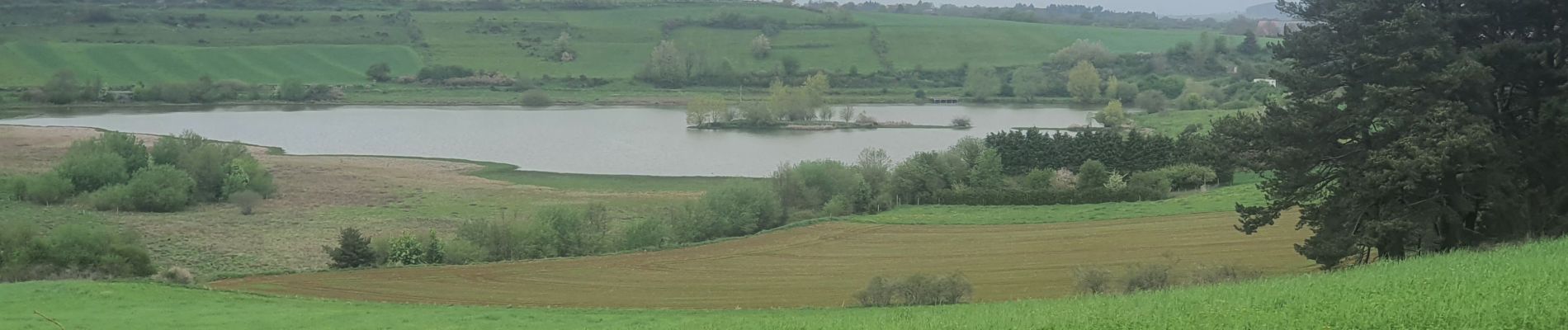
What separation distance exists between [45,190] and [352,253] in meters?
25.6

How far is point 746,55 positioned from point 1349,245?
444 ft

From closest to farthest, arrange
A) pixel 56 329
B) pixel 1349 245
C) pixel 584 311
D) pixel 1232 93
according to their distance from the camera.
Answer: pixel 56 329, pixel 1349 245, pixel 584 311, pixel 1232 93

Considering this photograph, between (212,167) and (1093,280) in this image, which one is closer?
(1093,280)

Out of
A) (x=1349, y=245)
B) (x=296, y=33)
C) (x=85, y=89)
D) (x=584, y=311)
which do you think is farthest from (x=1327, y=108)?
(x=296, y=33)

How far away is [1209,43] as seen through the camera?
514 ft

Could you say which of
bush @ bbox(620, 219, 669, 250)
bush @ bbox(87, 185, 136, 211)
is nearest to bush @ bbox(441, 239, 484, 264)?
bush @ bbox(620, 219, 669, 250)

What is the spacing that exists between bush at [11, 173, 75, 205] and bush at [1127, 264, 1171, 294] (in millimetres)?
47215

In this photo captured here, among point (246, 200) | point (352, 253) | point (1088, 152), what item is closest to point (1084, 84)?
point (1088, 152)

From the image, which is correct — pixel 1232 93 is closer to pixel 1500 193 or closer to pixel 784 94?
pixel 784 94

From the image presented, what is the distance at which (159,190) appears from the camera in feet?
177

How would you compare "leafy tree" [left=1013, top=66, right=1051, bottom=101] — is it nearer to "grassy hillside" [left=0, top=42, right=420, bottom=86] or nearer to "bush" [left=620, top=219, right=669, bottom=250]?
"grassy hillside" [left=0, top=42, right=420, bottom=86]

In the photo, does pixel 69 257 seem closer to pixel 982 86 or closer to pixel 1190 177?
pixel 1190 177

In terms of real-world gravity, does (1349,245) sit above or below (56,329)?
above

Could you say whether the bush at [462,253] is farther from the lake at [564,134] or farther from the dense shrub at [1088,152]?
the dense shrub at [1088,152]
